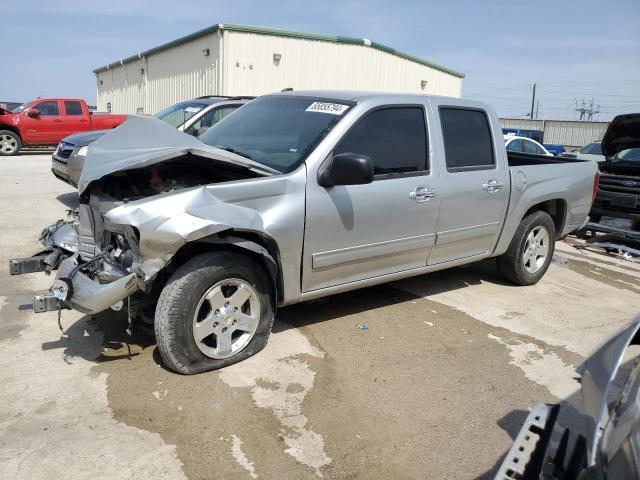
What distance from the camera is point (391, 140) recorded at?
14.5ft

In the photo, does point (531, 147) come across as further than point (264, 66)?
No

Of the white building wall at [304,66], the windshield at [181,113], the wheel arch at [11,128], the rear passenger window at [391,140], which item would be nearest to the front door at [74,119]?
the wheel arch at [11,128]

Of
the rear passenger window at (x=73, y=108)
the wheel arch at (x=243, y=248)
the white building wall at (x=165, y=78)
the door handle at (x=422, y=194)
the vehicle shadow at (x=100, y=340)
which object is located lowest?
the vehicle shadow at (x=100, y=340)

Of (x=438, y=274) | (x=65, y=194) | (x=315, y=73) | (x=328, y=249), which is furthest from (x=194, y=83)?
(x=328, y=249)

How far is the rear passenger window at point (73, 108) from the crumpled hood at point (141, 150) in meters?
14.9

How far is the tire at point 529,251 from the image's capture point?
5.69 metres

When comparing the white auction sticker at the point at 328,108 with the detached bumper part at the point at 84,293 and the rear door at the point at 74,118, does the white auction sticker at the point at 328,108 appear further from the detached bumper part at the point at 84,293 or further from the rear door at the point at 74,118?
the rear door at the point at 74,118

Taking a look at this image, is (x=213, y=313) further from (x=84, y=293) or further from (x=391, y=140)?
(x=391, y=140)

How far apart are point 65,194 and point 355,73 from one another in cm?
1593

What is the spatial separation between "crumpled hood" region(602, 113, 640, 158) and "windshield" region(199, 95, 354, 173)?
6.15 metres

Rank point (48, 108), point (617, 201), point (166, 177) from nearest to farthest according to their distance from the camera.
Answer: point (166, 177) < point (617, 201) < point (48, 108)

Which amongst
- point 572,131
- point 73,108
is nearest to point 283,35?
point 73,108

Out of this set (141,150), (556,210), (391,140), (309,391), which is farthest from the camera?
(556,210)

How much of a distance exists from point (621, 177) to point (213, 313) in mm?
7416
